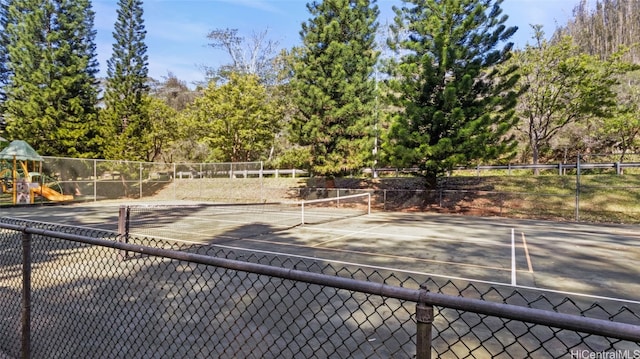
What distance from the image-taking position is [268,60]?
3766 centimetres

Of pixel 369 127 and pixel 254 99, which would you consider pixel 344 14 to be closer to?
pixel 369 127

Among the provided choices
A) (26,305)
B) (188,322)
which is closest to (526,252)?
(188,322)

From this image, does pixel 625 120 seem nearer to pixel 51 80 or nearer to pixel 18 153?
pixel 18 153

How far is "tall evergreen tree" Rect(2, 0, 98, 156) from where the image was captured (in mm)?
26547

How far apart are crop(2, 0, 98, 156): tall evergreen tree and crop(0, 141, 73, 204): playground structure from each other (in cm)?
406

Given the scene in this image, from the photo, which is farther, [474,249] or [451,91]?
[451,91]

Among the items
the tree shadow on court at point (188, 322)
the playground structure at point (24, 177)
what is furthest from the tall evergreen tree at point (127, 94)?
the tree shadow on court at point (188, 322)

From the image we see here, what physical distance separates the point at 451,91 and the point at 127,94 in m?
25.3

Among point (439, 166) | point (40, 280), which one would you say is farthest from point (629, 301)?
point (439, 166)

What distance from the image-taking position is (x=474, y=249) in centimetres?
894

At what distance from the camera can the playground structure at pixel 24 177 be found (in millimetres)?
19941

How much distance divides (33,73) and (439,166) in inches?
1161

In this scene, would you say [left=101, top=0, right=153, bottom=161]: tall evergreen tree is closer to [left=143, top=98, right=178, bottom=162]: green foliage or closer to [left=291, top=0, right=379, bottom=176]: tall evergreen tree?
[left=143, top=98, right=178, bottom=162]: green foliage

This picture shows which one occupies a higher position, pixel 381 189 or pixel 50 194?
pixel 381 189
